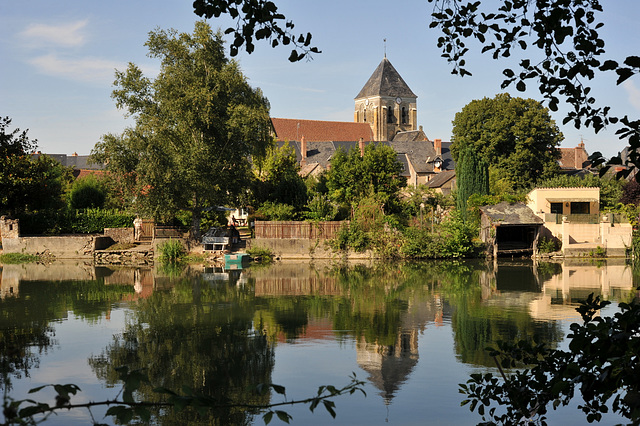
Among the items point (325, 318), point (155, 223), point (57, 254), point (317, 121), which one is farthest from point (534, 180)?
point (317, 121)

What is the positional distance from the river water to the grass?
6.87 meters

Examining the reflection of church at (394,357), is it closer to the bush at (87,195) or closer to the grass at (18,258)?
the grass at (18,258)

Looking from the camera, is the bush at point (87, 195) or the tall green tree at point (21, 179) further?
the bush at point (87, 195)

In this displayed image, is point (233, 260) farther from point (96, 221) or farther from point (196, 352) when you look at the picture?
point (196, 352)

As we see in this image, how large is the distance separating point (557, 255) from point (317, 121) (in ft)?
245

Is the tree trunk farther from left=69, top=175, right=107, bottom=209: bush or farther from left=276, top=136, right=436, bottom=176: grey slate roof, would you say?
left=276, top=136, right=436, bottom=176: grey slate roof

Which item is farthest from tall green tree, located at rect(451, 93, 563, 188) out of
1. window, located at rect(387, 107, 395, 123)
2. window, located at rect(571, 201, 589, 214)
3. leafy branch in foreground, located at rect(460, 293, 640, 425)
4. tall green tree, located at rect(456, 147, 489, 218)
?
leafy branch in foreground, located at rect(460, 293, 640, 425)

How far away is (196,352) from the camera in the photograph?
1330 centimetres

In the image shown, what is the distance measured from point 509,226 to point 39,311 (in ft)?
85.2

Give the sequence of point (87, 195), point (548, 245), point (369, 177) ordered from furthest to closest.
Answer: point (87, 195) → point (369, 177) → point (548, 245)

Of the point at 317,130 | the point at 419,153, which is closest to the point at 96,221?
the point at 419,153

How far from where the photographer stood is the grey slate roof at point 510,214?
35906 millimetres

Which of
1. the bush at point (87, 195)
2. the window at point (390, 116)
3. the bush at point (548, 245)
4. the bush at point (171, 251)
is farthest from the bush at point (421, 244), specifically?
the window at point (390, 116)

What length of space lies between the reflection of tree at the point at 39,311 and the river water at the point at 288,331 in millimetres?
54
